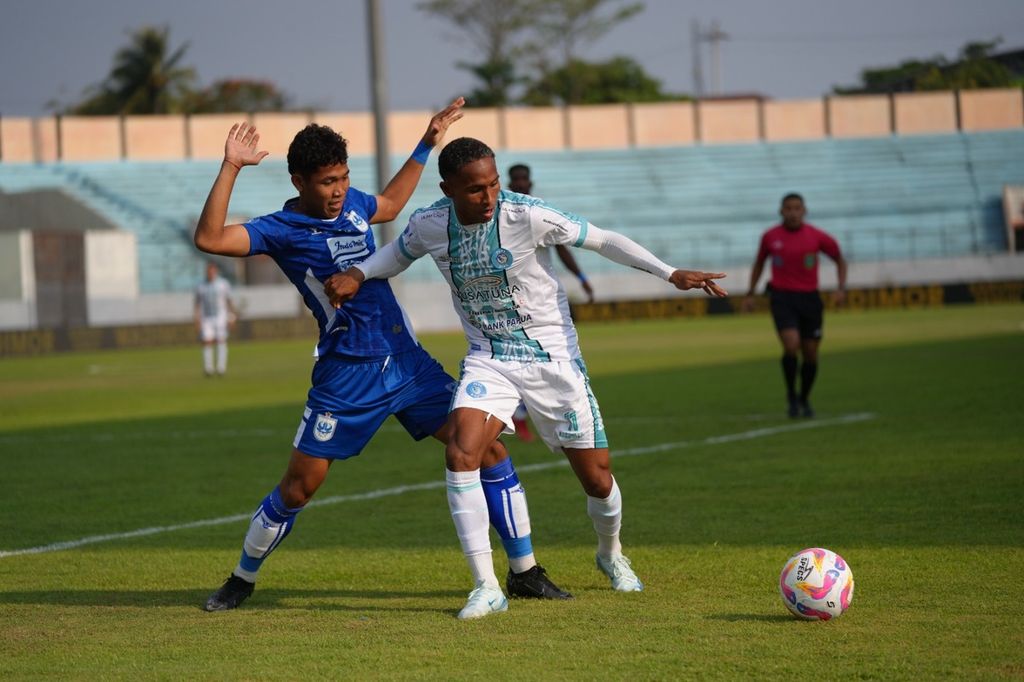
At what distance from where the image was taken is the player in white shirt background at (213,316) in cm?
2536

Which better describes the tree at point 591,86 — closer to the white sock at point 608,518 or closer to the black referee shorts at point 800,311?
the black referee shorts at point 800,311

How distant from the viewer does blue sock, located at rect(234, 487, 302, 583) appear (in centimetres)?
630

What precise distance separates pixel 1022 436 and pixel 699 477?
3076mm

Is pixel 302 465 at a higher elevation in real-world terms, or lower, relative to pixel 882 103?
lower

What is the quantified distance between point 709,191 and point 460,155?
154ft

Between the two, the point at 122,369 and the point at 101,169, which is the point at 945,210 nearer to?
the point at 101,169

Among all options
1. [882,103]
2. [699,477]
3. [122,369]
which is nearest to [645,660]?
[699,477]

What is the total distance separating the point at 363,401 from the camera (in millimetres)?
6258

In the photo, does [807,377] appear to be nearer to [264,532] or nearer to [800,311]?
[800,311]

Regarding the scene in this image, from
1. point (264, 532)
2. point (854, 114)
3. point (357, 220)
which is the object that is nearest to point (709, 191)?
point (854, 114)

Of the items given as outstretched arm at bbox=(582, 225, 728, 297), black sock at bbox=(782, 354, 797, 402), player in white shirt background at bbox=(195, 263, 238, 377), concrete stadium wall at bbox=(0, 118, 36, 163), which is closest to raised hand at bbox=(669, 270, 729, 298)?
outstretched arm at bbox=(582, 225, 728, 297)

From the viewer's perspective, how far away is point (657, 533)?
7.79 meters

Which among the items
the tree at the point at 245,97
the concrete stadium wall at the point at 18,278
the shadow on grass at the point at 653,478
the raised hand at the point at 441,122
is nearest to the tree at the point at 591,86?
the tree at the point at 245,97

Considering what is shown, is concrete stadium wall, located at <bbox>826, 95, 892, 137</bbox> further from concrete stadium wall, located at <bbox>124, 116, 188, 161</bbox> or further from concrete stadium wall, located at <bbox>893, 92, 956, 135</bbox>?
concrete stadium wall, located at <bbox>124, 116, 188, 161</bbox>
